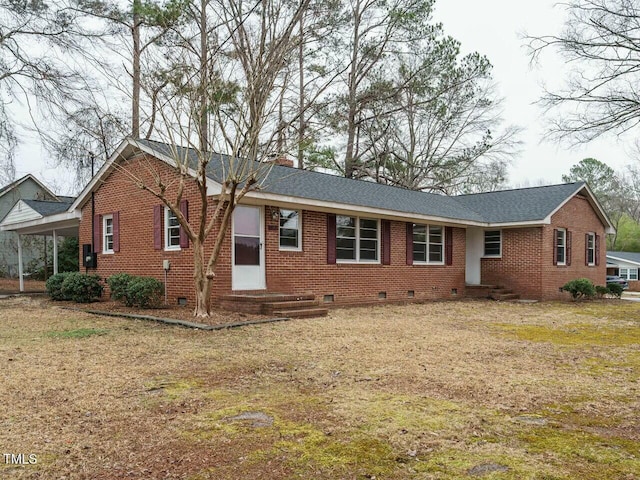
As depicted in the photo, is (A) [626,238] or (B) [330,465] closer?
(B) [330,465]

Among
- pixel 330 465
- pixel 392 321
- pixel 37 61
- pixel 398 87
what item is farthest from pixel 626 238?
pixel 330 465

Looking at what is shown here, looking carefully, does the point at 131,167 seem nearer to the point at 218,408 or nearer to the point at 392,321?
the point at 392,321

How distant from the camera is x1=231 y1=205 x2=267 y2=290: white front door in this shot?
1141cm

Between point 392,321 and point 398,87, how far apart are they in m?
16.2

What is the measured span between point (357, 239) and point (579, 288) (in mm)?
8818

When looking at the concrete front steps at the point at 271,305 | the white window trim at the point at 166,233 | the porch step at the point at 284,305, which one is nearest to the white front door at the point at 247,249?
the concrete front steps at the point at 271,305

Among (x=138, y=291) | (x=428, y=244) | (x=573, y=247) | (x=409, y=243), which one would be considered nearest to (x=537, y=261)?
(x=573, y=247)

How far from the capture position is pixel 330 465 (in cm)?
314

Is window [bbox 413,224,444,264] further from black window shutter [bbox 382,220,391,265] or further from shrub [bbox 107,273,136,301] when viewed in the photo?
shrub [bbox 107,273,136,301]

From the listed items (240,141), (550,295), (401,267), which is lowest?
(550,295)

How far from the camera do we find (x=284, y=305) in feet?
35.5

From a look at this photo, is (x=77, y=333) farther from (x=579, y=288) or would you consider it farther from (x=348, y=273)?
(x=579, y=288)

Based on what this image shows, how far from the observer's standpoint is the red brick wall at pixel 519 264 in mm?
17141

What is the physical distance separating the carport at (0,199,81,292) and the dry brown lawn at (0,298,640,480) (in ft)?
27.8
